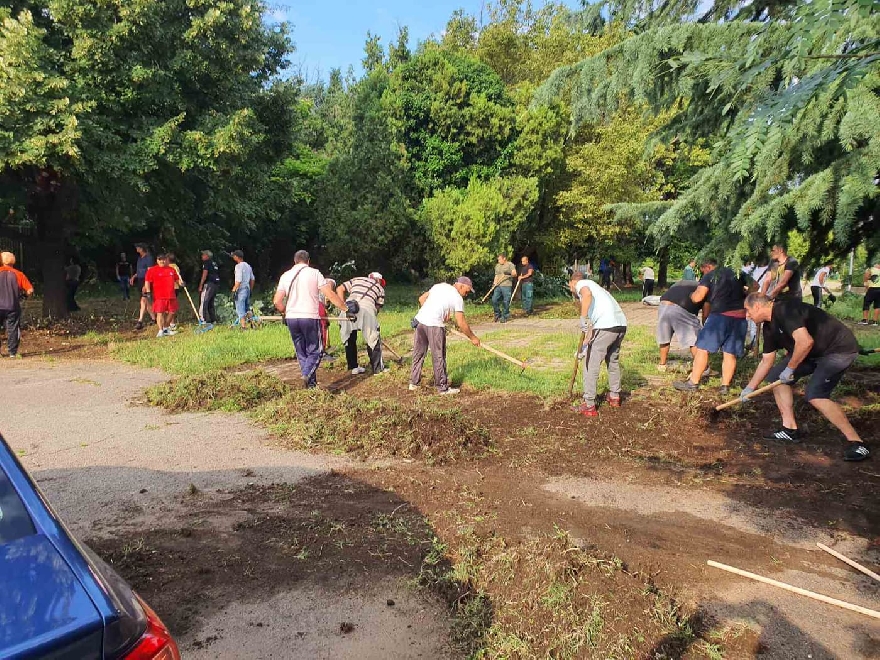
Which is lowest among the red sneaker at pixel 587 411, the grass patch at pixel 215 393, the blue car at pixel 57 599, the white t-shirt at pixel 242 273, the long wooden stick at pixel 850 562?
the long wooden stick at pixel 850 562

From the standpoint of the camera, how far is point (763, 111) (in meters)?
2.85

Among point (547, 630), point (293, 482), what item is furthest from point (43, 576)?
point (293, 482)

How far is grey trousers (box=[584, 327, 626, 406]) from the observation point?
23.3ft

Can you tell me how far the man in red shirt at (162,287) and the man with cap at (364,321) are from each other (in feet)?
18.4

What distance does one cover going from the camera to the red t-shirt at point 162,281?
13219mm

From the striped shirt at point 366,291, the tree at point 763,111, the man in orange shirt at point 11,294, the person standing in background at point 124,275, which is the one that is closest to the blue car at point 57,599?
the tree at point 763,111

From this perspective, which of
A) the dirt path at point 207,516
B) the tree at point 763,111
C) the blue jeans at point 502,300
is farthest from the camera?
the blue jeans at point 502,300

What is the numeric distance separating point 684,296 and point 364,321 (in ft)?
15.6

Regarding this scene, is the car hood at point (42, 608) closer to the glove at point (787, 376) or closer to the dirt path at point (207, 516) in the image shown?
the dirt path at point (207, 516)

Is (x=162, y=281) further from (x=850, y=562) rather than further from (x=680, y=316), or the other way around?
(x=850, y=562)

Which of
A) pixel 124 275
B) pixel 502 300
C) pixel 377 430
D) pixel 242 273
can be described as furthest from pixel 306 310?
pixel 124 275

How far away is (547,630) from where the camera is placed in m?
2.98

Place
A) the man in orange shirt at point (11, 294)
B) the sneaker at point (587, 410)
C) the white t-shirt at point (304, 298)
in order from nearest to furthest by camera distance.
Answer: the sneaker at point (587, 410) → the white t-shirt at point (304, 298) → the man in orange shirt at point (11, 294)

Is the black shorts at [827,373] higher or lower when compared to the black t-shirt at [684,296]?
lower
